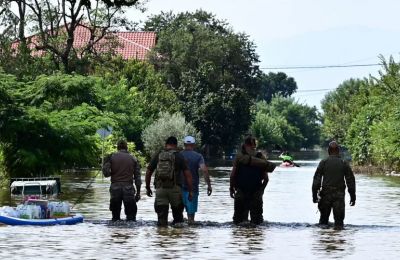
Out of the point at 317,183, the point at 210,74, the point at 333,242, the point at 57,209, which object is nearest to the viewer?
the point at 333,242

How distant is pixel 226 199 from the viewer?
119ft

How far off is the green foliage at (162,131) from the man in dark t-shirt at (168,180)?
175 ft

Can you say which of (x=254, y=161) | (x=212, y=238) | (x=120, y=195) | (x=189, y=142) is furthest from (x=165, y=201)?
(x=212, y=238)

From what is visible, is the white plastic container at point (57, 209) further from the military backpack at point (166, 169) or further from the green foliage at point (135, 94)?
the green foliage at point (135, 94)

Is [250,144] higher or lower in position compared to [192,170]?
higher

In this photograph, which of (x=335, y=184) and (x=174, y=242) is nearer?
(x=174, y=242)

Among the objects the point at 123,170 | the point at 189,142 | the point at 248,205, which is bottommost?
the point at 248,205

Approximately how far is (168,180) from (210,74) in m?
83.5

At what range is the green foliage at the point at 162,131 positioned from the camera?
79375 mm

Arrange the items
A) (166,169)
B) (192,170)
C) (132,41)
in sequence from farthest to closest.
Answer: (132,41) < (192,170) < (166,169)

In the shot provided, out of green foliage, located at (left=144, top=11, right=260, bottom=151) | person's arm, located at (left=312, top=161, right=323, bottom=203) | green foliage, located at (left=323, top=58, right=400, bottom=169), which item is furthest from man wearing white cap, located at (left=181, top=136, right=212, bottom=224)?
green foliage, located at (left=144, top=11, right=260, bottom=151)

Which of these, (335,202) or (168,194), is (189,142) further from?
(335,202)

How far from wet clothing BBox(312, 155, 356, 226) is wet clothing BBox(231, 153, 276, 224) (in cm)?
98

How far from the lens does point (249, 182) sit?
2388 centimetres
